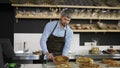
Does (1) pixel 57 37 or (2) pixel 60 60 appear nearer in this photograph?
(2) pixel 60 60

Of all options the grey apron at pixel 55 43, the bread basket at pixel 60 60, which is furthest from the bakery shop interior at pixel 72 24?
the bread basket at pixel 60 60

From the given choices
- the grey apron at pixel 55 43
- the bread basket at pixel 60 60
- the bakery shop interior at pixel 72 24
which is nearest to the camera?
the bread basket at pixel 60 60

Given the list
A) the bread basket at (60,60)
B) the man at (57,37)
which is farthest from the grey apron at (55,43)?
the bread basket at (60,60)

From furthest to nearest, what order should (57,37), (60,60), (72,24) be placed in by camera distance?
1. (72,24)
2. (57,37)
3. (60,60)

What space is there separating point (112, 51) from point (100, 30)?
1.83 ft

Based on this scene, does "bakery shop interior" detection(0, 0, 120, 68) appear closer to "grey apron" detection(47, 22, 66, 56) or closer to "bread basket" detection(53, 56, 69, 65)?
"grey apron" detection(47, 22, 66, 56)

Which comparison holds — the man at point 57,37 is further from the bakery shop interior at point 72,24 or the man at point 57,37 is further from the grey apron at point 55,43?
the bakery shop interior at point 72,24

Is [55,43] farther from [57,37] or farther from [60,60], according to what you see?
[60,60]

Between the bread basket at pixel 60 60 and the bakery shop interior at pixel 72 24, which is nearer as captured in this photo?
the bread basket at pixel 60 60

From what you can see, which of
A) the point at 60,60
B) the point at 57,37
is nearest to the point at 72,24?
the point at 57,37

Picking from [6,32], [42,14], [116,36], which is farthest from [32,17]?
[116,36]

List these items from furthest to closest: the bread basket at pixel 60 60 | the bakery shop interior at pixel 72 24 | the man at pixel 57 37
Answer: the bakery shop interior at pixel 72 24 < the man at pixel 57 37 < the bread basket at pixel 60 60

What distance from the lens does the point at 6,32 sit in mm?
5617

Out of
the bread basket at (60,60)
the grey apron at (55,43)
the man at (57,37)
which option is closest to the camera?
the bread basket at (60,60)
